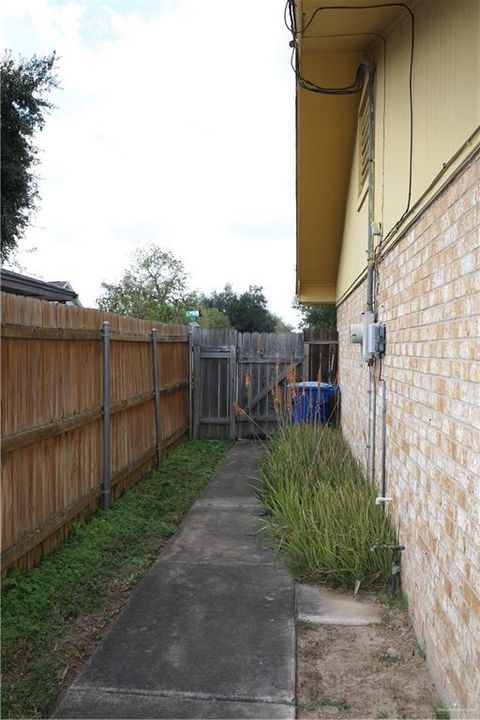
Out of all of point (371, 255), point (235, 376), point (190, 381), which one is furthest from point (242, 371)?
point (371, 255)

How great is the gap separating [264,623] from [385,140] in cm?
369

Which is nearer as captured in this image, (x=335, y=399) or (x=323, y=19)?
(x=323, y=19)

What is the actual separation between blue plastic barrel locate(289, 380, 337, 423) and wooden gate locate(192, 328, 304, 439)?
4.61 ft

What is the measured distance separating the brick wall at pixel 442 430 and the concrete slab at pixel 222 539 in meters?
1.35

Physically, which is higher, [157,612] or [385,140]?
[385,140]

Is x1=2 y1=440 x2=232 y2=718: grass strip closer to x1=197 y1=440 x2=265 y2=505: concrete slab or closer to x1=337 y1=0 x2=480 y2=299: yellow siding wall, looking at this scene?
x1=197 y1=440 x2=265 y2=505: concrete slab

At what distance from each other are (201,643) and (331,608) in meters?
0.93

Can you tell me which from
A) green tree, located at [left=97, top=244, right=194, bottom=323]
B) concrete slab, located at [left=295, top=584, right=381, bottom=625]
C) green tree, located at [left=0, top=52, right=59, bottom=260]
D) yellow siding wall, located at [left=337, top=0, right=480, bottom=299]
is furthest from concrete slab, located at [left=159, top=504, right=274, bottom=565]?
green tree, located at [left=97, top=244, right=194, bottom=323]

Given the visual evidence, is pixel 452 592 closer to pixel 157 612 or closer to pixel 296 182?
pixel 157 612

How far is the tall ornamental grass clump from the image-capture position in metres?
4.28

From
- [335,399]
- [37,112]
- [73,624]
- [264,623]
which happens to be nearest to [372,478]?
[264,623]

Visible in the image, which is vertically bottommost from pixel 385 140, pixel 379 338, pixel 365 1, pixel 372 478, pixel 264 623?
pixel 264 623

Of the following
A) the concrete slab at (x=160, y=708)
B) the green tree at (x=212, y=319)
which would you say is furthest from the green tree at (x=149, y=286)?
the concrete slab at (x=160, y=708)

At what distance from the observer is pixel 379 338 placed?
4.81 m
